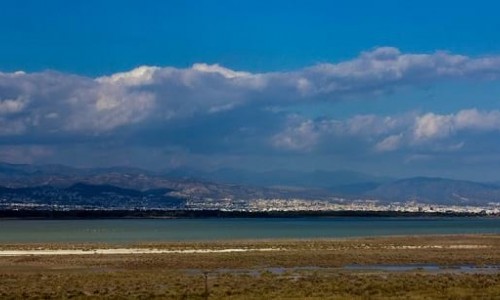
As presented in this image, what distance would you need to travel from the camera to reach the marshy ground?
37.2m

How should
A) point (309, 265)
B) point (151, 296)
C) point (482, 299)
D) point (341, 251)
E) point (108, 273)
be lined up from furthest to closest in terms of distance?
point (341, 251), point (309, 265), point (108, 273), point (151, 296), point (482, 299)

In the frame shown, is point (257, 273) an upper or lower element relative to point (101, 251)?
lower

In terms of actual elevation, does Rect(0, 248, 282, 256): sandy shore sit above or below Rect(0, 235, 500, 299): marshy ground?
above

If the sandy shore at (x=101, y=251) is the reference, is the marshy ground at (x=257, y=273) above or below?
below

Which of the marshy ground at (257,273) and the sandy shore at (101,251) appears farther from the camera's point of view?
the sandy shore at (101,251)

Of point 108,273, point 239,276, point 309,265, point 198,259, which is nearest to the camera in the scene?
point 239,276

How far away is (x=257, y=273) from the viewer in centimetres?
4791

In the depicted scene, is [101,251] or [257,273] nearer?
[257,273]

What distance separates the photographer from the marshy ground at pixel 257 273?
122 ft

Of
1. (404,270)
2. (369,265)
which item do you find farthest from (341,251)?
(404,270)

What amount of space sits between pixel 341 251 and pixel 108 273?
82.0 feet

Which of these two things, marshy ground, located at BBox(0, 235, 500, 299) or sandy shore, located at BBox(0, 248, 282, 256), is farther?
sandy shore, located at BBox(0, 248, 282, 256)

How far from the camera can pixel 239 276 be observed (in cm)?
4538

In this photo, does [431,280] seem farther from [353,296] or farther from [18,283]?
[18,283]
